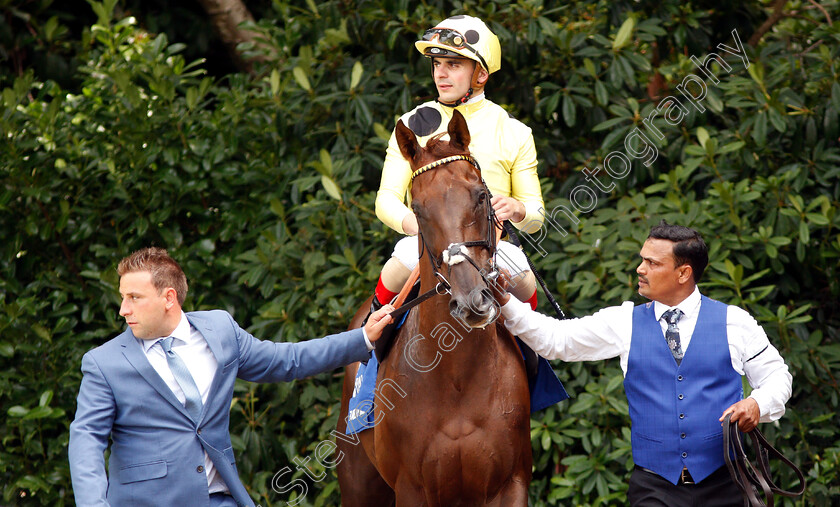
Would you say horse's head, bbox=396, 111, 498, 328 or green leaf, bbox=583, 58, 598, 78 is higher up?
horse's head, bbox=396, 111, 498, 328

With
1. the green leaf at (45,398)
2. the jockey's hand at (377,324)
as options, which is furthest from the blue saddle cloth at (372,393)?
the green leaf at (45,398)

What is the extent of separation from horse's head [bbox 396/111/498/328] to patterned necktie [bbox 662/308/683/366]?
74 centimetres

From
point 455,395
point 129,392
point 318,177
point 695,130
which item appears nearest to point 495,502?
point 455,395

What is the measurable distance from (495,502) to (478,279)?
99cm

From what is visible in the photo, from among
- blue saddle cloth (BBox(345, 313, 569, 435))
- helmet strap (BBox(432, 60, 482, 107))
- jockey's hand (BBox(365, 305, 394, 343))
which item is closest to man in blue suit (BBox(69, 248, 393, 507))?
jockey's hand (BBox(365, 305, 394, 343))

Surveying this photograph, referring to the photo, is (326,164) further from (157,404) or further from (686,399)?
(686,399)

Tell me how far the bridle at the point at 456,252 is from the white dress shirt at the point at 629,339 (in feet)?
1.18

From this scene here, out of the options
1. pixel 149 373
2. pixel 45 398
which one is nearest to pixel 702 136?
pixel 149 373

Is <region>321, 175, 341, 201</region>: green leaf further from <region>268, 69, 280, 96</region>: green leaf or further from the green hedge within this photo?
<region>268, 69, 280, 96</region>: green leaf

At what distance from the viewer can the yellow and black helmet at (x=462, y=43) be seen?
397 centimetres

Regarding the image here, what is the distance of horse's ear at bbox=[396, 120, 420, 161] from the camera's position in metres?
3.48

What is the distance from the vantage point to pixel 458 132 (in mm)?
3459

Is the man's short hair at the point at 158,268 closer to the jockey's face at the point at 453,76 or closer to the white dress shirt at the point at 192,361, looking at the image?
the white dress shirt at the point at 192,361

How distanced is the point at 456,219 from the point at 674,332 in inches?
40.3
